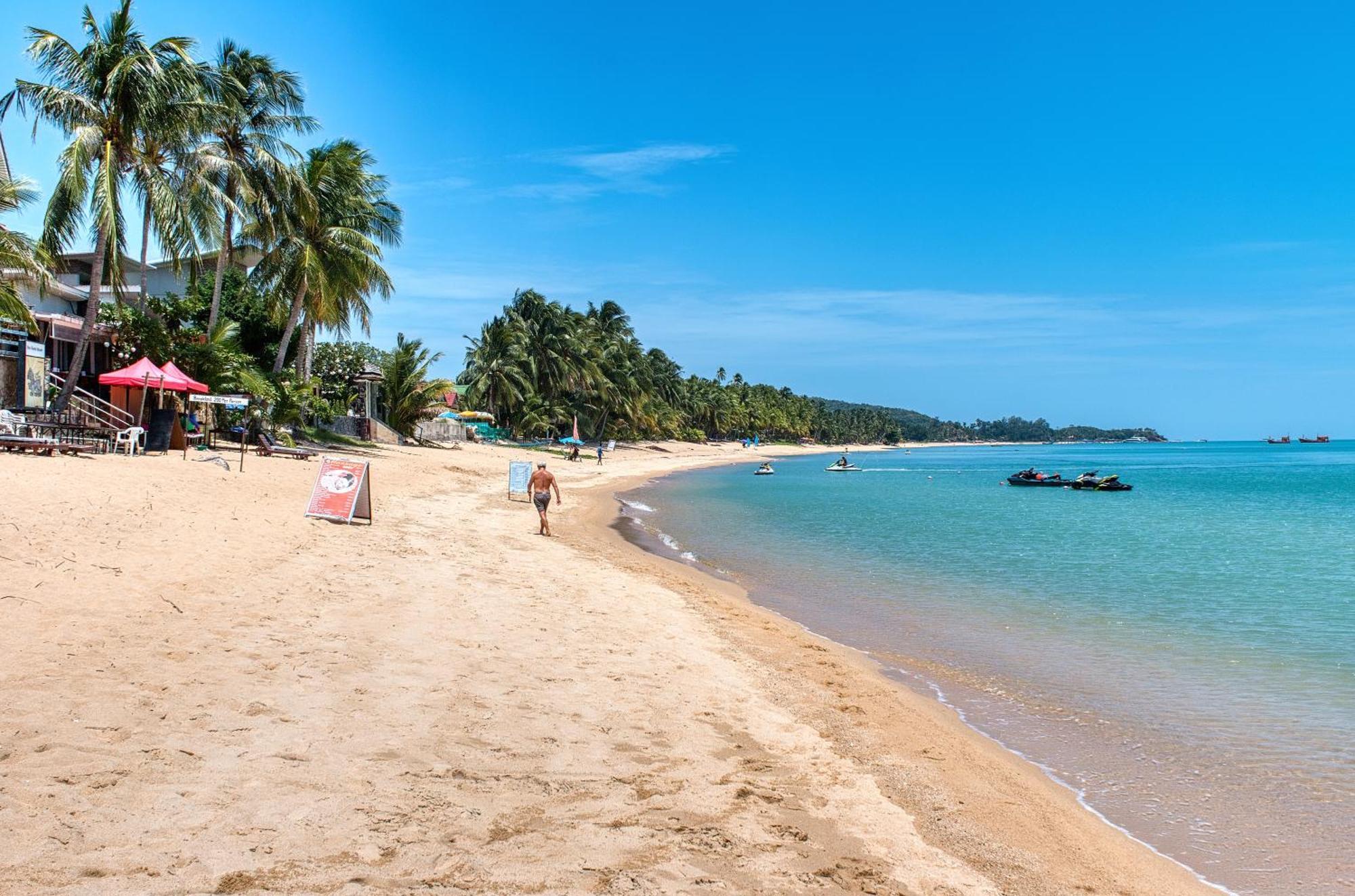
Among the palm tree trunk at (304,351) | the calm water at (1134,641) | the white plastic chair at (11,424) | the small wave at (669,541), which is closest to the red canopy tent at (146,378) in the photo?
the white plastic chair at (11,424)

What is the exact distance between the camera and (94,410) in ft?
71.5

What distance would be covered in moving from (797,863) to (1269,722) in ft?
20.5

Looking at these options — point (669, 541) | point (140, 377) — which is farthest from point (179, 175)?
point (669, 541)

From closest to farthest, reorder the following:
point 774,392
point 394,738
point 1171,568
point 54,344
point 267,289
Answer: point 394,738 → point 1171,568 → point 54,344 → point 267,289 → point 774,392

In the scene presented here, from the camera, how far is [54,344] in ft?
85.2

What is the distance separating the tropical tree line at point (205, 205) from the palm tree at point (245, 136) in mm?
52

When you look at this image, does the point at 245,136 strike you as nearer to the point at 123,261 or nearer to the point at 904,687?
the point at 123,261

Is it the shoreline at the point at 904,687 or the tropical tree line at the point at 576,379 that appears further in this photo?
the tropical tree line at the point at 576,379

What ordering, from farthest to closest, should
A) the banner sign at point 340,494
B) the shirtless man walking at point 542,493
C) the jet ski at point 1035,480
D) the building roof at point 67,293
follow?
the jet ski at point 1035,480, the building roof at point 67,293, the shirtless man walking at point 542,493, the banner sign at point 340,494

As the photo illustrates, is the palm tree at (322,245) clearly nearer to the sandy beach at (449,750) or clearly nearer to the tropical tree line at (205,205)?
the tropical tree line at (205,205)

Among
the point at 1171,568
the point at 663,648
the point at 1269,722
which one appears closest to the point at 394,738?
the point at 663,648

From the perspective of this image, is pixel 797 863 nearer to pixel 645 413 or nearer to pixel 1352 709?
pixel 1352 709

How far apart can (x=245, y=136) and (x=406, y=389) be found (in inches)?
654

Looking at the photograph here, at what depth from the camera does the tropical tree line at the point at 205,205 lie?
21.1m
